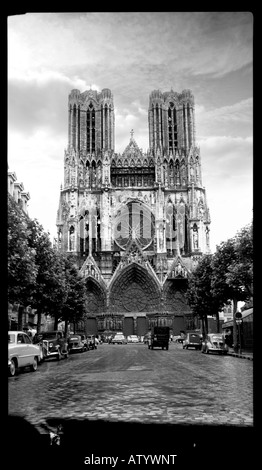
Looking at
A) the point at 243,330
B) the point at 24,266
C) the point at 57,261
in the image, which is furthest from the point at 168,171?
the point at 24,266

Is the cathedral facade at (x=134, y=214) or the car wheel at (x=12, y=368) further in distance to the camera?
the cathedral facade at (x=134, y=214)

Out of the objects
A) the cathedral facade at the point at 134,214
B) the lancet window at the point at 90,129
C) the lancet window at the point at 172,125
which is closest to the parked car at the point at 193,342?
the cathedral facade at the point at 134,214

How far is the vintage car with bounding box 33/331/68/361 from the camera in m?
29.7

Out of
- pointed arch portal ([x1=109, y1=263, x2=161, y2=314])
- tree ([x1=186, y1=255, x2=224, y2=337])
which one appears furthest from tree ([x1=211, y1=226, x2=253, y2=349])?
pointed arch portal ([x1=109, y1=263, x2=161, y2=314])

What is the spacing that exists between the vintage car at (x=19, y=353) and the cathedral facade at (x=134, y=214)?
5326 cm

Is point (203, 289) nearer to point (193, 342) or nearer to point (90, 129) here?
point (193, 342)

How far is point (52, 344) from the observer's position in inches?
1234

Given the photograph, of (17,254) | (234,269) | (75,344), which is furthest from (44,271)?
(234,269)

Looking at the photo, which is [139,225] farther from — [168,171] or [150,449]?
[150,449]

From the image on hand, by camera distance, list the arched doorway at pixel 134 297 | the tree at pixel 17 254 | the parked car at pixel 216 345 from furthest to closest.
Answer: the arched doorway at pixel 134 297
the parked car at pixel 216 345
the tree at pixel 17 254

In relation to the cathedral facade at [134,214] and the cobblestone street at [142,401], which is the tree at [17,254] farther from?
the cathedral facade at [134,214]

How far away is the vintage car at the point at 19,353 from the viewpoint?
19.5 metres

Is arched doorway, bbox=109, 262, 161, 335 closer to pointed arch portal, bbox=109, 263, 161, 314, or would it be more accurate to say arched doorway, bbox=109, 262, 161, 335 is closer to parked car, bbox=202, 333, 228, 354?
pointed arch portal, bbox=109, 263, 161, 314

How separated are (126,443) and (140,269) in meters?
71.8
